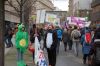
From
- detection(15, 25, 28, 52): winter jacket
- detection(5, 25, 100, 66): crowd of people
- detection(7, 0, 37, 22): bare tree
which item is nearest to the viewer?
detection(15, 25, 28, 52): winter jacket

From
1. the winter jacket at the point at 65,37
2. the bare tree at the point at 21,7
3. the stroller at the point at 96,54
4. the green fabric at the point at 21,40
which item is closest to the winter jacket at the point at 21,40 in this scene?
the green fabric at the point at 21,40

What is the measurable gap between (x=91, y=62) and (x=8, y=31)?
19758 millimetres

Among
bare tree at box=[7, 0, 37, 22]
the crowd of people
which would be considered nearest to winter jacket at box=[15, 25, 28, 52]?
the crowd of people

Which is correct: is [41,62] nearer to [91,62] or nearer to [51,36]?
[51,36]

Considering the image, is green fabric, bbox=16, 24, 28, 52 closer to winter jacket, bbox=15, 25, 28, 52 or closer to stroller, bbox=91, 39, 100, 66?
winter jacket, bbox=15, 25, 28, 52

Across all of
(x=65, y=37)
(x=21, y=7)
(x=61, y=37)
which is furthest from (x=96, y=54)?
(x=61, y=37)

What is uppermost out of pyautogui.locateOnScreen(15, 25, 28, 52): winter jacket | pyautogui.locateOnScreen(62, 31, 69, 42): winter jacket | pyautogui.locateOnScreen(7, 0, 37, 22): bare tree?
pyautogui.locateOnScreen(7, 0, 37, 22): bare tree

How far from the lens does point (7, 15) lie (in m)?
59.1

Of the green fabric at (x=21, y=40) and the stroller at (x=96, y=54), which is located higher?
the green fabric at (x=21, y=40)

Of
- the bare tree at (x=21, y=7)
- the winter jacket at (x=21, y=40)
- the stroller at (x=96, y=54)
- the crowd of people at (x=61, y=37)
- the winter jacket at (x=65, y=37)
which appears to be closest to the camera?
the winter jacket at (x=21, y=40)

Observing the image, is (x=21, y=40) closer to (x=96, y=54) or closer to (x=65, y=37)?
(x=96, y=54)

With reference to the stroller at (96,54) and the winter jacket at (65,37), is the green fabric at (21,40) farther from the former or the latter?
the winter jacket at (65,37)

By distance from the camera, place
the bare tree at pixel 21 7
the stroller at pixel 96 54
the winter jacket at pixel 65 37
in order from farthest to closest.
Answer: the winter jacket at pixel 65 37 → the bare tree at pixel 21 7 → the stroller at pixel 96 54

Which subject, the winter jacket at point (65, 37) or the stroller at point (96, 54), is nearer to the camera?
the stroller at point (96, 54)
